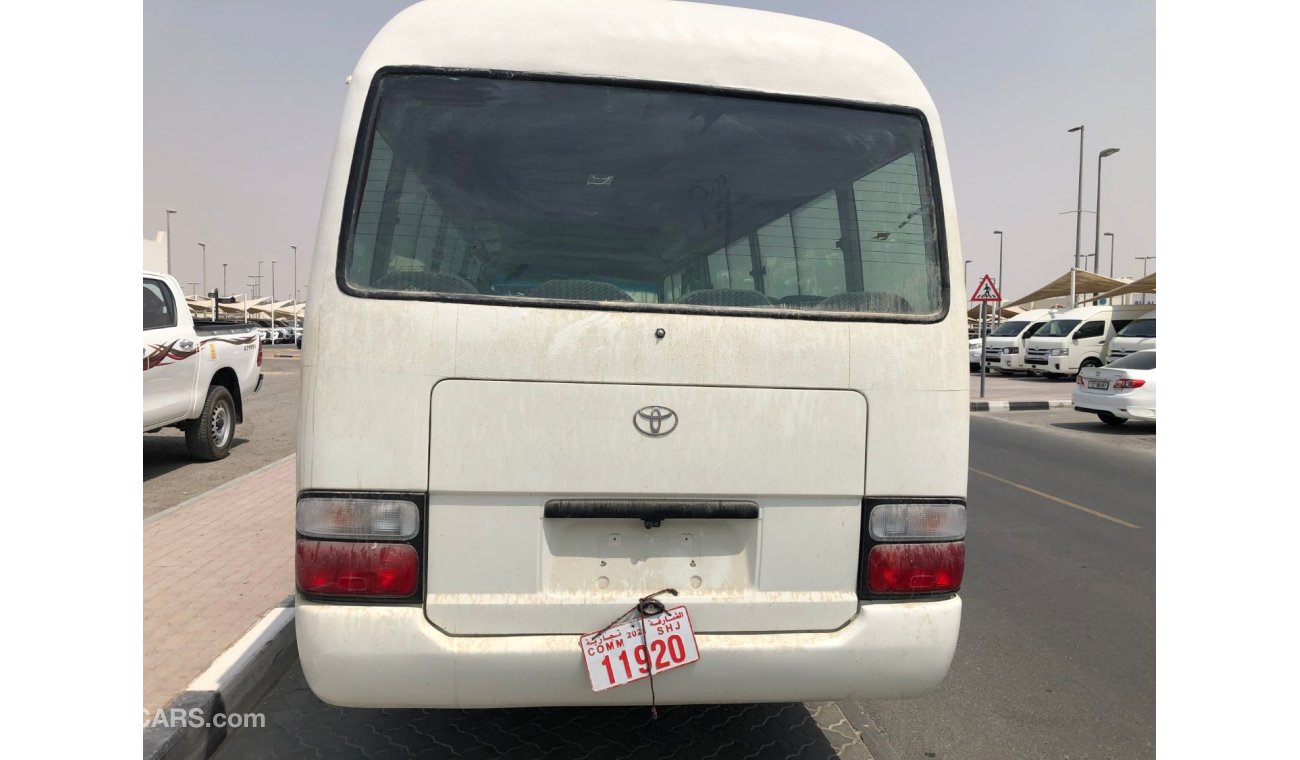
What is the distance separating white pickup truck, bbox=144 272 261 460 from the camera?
860 centimetres

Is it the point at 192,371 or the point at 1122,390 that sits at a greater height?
the point at 192,371

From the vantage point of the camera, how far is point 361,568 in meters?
2.53

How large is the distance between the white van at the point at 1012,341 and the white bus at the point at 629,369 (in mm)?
28995

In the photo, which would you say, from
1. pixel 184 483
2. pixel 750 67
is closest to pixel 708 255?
pixel 750 67

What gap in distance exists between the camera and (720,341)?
8.63 feet

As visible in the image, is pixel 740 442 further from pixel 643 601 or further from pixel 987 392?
pixel 987 392

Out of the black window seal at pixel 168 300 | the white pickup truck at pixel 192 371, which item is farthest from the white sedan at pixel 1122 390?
the black window seal at pixel 168 300

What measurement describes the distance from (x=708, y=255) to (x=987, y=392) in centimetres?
2257

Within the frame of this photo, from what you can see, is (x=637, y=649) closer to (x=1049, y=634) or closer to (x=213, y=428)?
(x=1049, y=634)

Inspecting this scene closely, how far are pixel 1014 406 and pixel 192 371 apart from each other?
16.2 m

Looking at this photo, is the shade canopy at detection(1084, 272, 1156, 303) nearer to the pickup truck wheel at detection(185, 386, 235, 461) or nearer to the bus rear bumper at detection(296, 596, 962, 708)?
the pickup truck wheel at detection(185, 386, 235, 461)

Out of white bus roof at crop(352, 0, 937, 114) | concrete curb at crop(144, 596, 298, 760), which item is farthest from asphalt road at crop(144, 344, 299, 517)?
white bus roof at crop(352, 0, 937, 114)

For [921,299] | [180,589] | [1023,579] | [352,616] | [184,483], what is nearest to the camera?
[352,616]

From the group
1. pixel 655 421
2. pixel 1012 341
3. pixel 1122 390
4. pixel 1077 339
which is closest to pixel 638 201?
pixel 655 421
